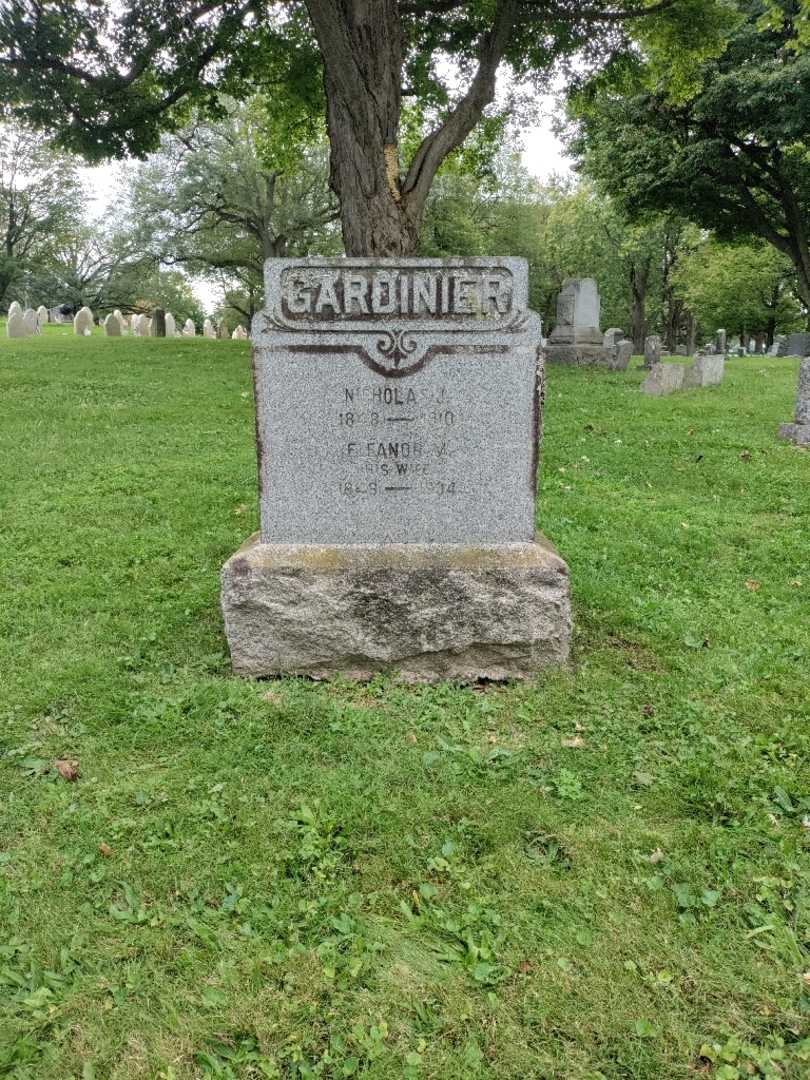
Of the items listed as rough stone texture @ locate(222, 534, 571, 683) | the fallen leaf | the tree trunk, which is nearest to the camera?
the fallen leaf

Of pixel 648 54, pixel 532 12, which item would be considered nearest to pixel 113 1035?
pixel 532 12

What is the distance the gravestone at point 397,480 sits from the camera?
372cm

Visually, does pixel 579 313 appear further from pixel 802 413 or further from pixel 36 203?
pixel 36 203

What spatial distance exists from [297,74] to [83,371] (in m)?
6.63

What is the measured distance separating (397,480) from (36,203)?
179 feet

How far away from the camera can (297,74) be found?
43.0 feet

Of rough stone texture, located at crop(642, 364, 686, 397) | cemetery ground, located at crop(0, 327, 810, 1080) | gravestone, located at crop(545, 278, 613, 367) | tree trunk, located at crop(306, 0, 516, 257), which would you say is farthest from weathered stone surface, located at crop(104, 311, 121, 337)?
cemetery ground, located at crop(0, 327, 810, 1080)

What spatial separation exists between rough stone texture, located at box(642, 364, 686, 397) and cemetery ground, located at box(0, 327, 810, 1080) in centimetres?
870

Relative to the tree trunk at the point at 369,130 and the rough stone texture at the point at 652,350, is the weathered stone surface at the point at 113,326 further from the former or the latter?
the tree trunk at the point at 369,130

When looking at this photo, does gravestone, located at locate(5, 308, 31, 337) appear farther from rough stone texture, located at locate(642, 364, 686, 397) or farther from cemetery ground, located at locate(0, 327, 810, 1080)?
cemetery ground, located at locate(0, 327, 810, 1080)

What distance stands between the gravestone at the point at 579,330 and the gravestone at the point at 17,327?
15.9 meters

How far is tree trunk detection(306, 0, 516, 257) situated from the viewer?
8938mm

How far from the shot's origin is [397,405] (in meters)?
3.87

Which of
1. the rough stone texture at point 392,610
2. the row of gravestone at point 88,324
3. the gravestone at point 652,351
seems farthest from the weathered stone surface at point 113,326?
the rough stone texture at point 392,610
